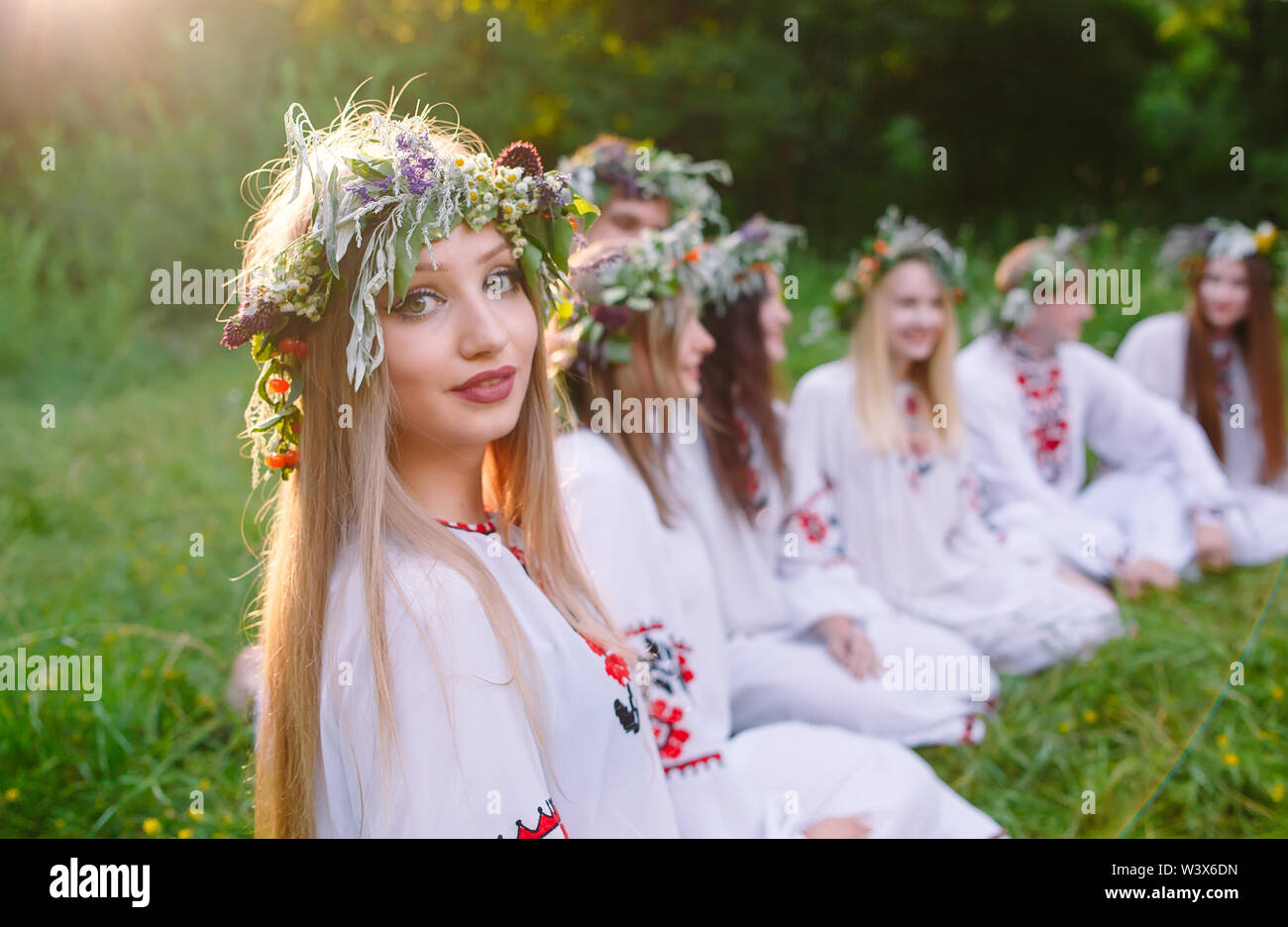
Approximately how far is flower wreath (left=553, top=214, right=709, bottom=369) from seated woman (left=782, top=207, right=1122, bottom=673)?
156cm

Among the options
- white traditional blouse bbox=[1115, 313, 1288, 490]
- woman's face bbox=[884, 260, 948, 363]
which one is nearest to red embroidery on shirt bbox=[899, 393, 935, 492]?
woman's face bbox=[884, 260, 948, 363]

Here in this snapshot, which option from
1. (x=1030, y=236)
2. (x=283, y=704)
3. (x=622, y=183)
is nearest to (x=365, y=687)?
(x=283, y=704)

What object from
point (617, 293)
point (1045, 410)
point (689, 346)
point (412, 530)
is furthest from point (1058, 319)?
point (412, 530)

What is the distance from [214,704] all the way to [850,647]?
2.41m

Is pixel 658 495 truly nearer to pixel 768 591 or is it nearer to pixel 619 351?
pixel 619 351

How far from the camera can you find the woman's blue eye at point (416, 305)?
1725 millimetres

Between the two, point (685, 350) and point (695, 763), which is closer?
point (695, 763)

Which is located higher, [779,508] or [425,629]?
[779,508]

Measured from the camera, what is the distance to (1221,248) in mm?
6148

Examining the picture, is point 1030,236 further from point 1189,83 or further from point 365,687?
point 365,687

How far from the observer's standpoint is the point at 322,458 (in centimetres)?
176

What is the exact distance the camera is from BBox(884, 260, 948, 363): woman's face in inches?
185

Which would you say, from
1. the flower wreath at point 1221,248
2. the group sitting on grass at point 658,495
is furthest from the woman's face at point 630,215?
the flower wreath at point 1221,248
